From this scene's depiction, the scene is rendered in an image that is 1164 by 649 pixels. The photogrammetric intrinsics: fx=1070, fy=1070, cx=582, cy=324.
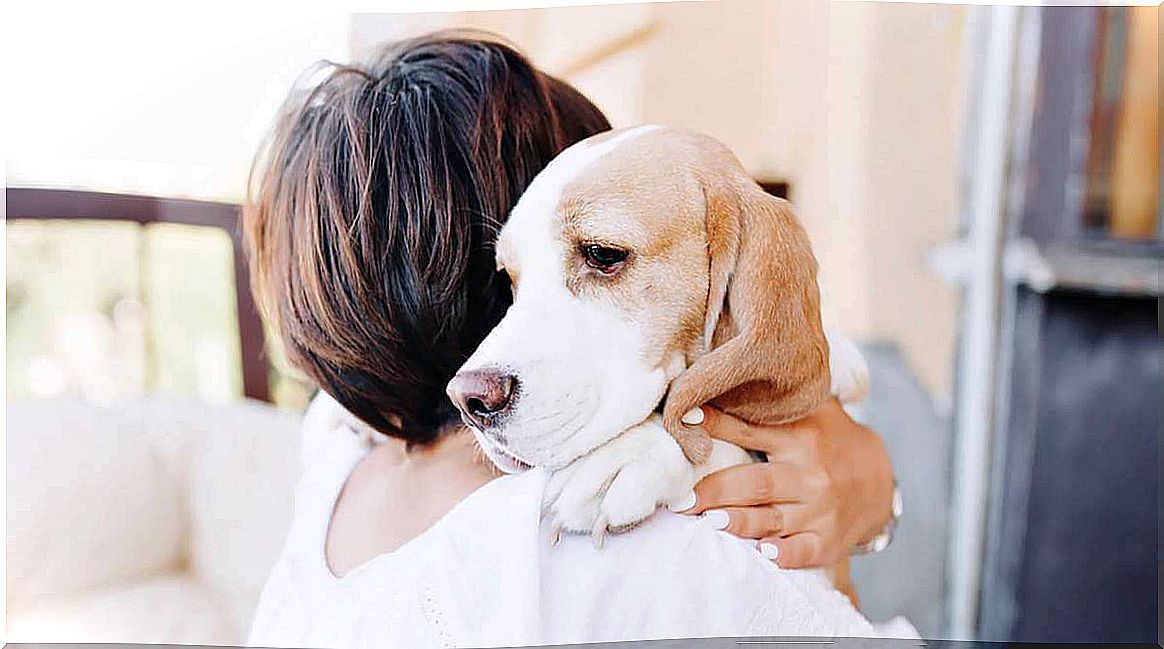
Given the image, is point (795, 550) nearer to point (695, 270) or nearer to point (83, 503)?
point (695, 270)

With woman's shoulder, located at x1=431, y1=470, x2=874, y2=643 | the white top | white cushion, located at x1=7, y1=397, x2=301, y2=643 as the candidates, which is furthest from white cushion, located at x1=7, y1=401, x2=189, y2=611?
woman's shoulder, located at x1=431, y1=470, x2=874, y2=643

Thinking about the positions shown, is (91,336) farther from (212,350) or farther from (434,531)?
(434,531)

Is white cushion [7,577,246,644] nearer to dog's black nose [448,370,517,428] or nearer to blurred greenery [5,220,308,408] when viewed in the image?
blurred greenery [5,220,308,408]

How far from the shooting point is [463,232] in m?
0.78

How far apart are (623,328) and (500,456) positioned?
130mm

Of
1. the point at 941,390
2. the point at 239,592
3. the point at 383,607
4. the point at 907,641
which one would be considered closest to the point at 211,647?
the point at 239,592

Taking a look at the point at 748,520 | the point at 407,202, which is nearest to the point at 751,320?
the point at 748,520

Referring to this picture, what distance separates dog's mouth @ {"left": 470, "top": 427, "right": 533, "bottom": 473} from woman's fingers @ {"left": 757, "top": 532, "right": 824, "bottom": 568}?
0.20 metres

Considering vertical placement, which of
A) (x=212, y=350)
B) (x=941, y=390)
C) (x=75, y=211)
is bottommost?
(x=941, y=390)

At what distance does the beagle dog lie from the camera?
0.72m

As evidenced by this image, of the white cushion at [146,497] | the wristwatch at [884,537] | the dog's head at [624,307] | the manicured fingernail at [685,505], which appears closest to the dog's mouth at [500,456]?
the dog's head at [624,307]

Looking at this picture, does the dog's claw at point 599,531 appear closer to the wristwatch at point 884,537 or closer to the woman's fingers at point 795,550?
the woman's fingers at point 795,550

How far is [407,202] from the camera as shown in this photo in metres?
0.79

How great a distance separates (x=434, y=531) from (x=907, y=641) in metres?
0.47
